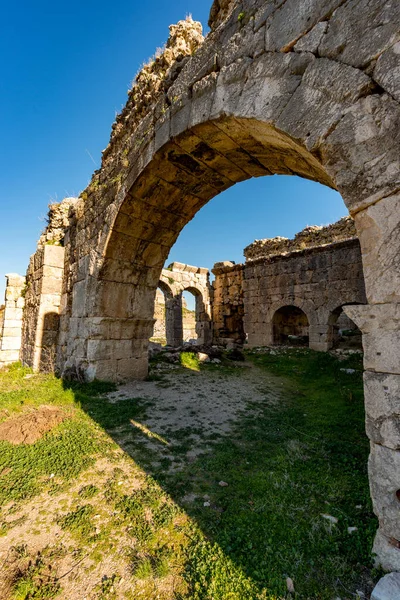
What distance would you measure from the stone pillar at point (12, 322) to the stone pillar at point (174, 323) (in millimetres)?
7011

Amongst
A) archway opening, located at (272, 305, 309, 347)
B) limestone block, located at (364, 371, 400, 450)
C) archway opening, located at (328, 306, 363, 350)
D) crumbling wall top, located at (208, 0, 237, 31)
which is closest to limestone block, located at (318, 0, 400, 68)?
limestone block, located at (364, 371, 400, 450)

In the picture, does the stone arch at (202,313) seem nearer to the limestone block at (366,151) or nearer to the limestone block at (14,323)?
the limestone block at (14,323)

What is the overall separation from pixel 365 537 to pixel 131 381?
186 inches

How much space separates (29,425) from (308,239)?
13.8 meters

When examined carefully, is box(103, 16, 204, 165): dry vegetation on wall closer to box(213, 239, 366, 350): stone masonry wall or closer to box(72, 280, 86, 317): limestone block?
box(72, 280, 86, 317): limestone block

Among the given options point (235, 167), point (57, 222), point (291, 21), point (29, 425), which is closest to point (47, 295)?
point (57, 222)

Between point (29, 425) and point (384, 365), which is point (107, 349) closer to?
point (29, 425)

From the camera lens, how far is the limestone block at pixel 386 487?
1493 millimetres

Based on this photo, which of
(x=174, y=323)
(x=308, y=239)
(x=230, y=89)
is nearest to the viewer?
(x=230, y=89)

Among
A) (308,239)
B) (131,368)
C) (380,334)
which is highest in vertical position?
(308,239)

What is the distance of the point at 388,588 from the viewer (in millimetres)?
1328

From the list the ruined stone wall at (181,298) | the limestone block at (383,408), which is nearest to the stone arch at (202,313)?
the ruined stone wall at (181,298)

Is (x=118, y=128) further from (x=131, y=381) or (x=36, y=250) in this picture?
(x=131, y=381)

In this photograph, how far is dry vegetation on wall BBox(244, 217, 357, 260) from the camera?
41.8 feet
